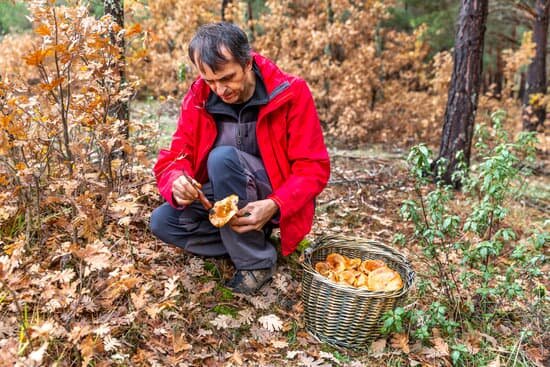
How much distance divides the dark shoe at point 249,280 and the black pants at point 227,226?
0.07 meters

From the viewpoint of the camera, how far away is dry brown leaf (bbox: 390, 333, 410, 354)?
7.50 feet

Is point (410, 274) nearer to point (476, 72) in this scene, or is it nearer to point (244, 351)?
point (244, 351)

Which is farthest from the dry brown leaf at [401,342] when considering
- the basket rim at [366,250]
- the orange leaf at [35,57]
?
the orange leaf at [35,57]

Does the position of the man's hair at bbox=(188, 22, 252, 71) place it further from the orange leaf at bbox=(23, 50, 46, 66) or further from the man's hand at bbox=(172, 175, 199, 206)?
the orange leaf at bbox=(23, 50, 46, 66)

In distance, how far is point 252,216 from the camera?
226cm

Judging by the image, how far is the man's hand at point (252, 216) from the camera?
226cm

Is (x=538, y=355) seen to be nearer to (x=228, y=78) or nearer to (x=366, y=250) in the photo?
(x=366, y=250)

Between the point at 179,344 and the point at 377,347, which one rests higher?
the point at 179,344

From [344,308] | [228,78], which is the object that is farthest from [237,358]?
[228,78]

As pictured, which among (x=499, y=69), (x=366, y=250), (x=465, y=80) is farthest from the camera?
(x=499, y=69)

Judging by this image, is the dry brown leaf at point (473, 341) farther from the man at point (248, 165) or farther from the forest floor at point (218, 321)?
the man at point (248, 165)

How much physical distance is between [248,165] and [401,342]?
129 cm

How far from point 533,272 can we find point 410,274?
25.2 inches

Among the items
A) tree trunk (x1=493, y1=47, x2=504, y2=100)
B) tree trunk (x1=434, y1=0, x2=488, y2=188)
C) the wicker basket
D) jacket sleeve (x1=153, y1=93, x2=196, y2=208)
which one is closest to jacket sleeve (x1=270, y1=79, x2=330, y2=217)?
the wicker basket
